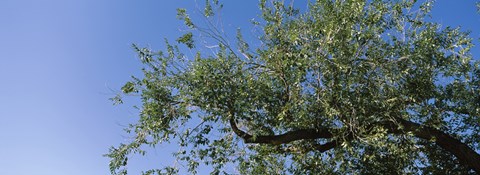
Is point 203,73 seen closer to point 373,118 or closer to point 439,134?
point 373,118

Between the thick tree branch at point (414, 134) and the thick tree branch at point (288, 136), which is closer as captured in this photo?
the thick tree branch at point (414, 134)

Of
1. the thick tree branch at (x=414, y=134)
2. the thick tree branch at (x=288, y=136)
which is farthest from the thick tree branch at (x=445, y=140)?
the thick tree branch at (x=288, y=136)

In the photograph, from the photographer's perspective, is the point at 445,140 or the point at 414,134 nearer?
the point at 414,134

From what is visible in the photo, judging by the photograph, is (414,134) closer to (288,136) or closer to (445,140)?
(445,140)

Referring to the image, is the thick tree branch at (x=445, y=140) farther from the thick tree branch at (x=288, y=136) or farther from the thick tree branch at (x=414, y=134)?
the thick tree branch at (x=288, y=136)

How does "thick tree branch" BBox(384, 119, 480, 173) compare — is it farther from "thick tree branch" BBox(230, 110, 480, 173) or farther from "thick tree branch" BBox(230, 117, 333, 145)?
"thick tree branch" BBox(230, 117, 333, 145)

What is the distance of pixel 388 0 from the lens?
14.1 meters

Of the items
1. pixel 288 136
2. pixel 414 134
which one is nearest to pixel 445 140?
pixel 414 134

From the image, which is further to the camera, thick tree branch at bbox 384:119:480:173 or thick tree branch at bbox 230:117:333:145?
thick tree branch at bbox 230:117:333:145

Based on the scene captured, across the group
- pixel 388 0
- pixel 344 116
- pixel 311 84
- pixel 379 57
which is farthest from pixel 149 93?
pixel 388 0

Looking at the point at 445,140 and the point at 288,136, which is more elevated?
the point at 288,136

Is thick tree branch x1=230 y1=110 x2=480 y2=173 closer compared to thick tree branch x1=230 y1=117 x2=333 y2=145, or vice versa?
thick tree branch x1=230 y1=110 x2=480 y2=173

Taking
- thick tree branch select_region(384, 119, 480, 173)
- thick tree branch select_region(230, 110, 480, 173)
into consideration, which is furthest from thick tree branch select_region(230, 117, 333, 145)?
thick tree branch select_region(384, 119, 480, 173)

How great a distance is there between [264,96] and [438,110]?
5040 millimetres
